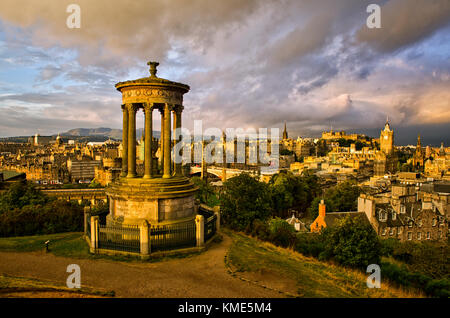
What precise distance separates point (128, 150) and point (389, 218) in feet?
111

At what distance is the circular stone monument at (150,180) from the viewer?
16.2 metres

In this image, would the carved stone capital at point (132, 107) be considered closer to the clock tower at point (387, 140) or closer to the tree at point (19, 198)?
the tree at point (19, 198)

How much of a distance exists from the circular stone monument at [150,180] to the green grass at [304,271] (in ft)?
12.3

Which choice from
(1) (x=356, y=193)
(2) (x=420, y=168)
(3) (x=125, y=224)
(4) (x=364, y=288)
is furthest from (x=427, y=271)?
(2) (x=420, y=168)

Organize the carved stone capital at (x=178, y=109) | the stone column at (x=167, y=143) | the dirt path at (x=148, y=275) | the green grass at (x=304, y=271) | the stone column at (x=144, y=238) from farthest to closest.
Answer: the carved stone capital at (x=178, y=109) < the stone column at (x=167, y=143) < the stone column at (x=144, y=238) < the green grass at (x=304, y=271) < the dirt path at (x=148, y=275)

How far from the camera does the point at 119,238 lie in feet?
49.2

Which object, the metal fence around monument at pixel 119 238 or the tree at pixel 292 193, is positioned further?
the tree at pixel 292 193

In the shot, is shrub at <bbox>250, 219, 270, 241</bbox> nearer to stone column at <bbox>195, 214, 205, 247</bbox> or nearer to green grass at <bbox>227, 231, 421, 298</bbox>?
green grass at <bbox>227, 231, 421, 298</bbox>

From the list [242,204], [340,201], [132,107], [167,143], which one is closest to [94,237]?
[167,143]

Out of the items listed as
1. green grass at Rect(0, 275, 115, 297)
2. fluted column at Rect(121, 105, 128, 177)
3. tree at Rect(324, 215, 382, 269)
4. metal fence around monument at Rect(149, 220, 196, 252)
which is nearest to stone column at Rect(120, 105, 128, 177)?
fluted column at Rect(121, 105, 128, 177)

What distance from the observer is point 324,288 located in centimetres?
1173

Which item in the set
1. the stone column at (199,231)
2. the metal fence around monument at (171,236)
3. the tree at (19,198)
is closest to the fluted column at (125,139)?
the metal fence around monument at (171,236)

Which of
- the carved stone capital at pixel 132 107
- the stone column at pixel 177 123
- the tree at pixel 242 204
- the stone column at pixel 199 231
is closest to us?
the stone column at pixel 199 231
